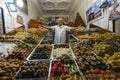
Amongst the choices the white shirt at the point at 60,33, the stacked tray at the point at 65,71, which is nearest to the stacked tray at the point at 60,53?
the stacked tray at the point at 65,71

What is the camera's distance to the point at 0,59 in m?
3.44

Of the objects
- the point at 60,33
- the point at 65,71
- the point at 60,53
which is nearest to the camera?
the point at 65,71

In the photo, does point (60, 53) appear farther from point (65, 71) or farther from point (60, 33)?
point (60, 33)

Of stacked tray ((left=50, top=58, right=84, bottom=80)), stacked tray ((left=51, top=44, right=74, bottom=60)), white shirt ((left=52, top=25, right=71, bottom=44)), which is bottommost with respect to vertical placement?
stacked tray ((left=50, top=58, right=84, bottom=80))

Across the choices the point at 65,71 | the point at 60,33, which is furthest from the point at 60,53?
the point at 60,33

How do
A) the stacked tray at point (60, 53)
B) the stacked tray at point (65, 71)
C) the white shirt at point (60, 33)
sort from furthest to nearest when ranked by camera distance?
the white shirt at point (60, 33)
the stacked tray at point (60, 53)
the stacked tray at point (65, 71)

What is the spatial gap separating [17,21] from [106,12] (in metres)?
3.55

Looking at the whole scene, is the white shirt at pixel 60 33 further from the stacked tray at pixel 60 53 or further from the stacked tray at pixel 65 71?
the stacked tray at pixel 65 71


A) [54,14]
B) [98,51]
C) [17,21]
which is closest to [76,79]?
[98,51]

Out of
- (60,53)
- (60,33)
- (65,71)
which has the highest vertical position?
(60,33)

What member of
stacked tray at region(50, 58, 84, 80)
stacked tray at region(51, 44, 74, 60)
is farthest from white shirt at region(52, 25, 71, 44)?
stacked tray at region(50, 58, 84, 80)

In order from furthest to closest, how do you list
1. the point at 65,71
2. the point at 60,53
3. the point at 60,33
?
the point at 60,33 < the point at 60,53 < the point at 65,71

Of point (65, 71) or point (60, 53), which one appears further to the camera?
point (60, 53)

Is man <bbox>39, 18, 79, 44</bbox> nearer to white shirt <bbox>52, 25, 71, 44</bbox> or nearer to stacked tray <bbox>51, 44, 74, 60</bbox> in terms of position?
white shirt <bbox>52, 25, 71, 44</bbox>
